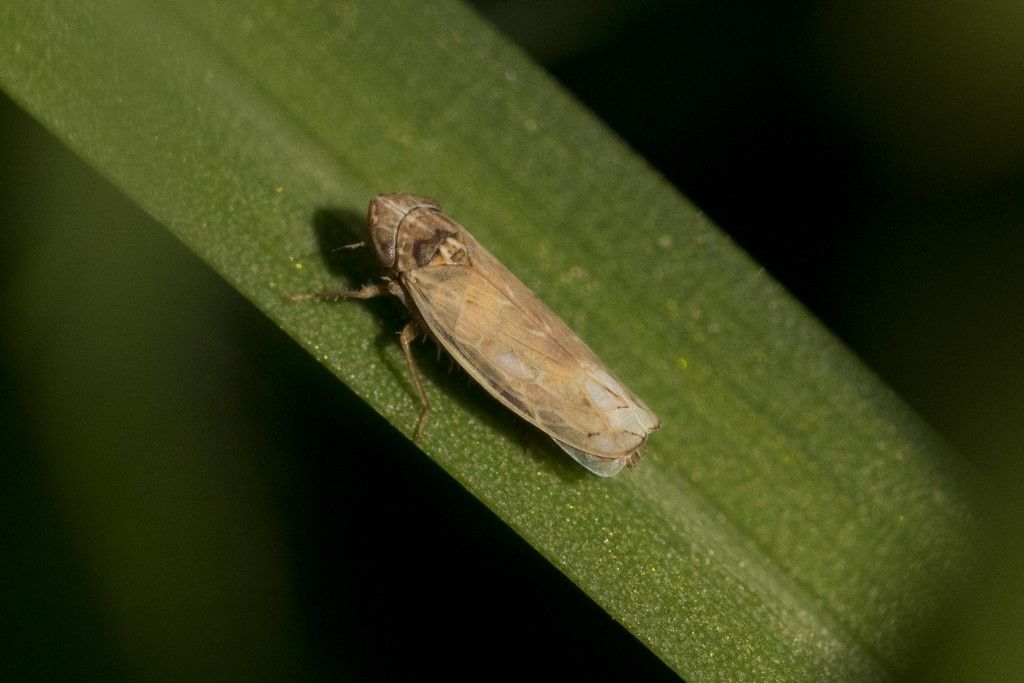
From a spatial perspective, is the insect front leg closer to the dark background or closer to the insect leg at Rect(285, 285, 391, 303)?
the insect leg at Rect(285, 285, 391, 303)

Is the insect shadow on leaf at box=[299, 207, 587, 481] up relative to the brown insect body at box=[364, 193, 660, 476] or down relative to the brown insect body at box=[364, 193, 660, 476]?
down

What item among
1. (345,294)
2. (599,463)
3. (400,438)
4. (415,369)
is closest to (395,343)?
(415,369)

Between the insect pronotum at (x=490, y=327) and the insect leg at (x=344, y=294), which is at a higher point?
the insect pronotum at (x=490, y=327)

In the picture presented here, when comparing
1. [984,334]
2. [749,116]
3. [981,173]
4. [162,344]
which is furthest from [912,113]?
[162,344]

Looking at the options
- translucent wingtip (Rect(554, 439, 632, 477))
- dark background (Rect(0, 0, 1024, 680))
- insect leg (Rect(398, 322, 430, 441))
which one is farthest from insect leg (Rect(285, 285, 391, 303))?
translucent wingtip (Rect(554, 439, 632, 477))

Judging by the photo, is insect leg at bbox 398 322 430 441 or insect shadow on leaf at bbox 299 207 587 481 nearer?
insect leg at bbox 398 322 430 441

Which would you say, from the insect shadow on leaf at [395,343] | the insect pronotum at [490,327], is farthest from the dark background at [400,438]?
the insect pronotum at [490,327]

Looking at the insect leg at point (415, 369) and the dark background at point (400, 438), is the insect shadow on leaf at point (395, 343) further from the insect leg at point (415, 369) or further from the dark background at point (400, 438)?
the dark background at point (400, 438)

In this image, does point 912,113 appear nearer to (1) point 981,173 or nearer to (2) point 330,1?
(1) point 981,173
